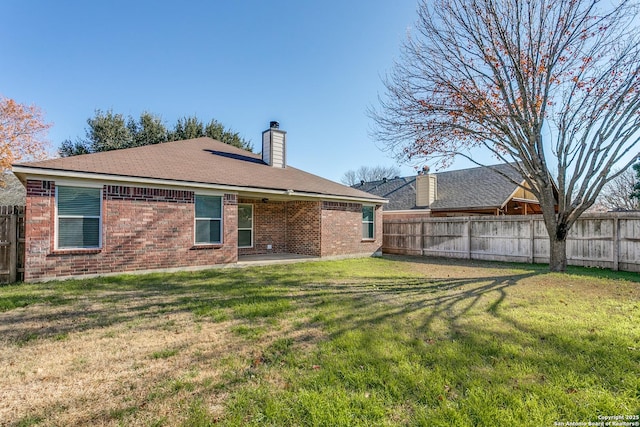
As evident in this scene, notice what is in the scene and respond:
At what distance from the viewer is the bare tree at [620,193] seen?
31.9m

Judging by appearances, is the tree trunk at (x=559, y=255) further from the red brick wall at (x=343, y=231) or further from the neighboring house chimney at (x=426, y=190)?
the neighboring house chimney at (x=426, y=190)

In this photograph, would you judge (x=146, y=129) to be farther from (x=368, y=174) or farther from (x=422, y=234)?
(x=368, y=174)

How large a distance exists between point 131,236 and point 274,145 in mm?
7266

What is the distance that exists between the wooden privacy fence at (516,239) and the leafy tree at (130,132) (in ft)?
54.0

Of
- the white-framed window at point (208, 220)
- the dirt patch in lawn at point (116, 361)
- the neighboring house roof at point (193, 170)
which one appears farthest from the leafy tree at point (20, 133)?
the dirt patch in lawn at point (116, 361)

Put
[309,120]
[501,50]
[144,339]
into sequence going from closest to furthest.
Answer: [144,339] < [501,50] < [309,120]

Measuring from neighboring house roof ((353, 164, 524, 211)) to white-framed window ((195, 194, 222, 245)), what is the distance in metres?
12.5

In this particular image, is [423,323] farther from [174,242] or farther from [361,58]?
[361,58]

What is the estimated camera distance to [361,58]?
38.4ft

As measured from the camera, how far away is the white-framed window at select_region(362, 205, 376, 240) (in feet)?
45.4

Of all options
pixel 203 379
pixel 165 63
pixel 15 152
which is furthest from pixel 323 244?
pixel 15 152

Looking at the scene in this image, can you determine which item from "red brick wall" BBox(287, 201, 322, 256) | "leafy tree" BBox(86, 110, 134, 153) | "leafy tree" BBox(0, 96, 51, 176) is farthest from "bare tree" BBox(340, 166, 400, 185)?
"leafy tree" BBox(0, 96, 51, 176)

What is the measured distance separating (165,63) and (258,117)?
546 centimetres

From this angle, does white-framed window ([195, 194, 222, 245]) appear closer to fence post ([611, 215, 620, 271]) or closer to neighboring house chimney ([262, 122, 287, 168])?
neighboring house chimney ([262, 122, 287, 168])
